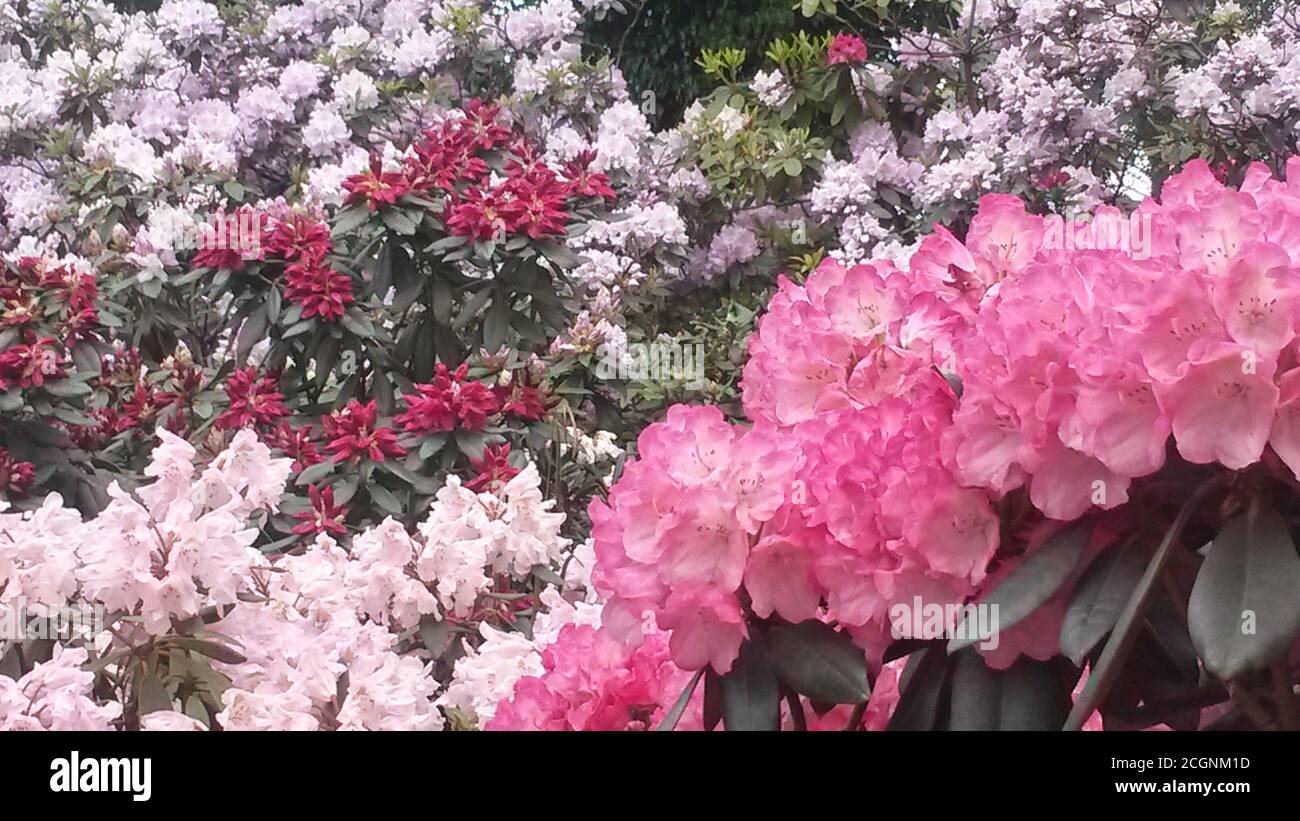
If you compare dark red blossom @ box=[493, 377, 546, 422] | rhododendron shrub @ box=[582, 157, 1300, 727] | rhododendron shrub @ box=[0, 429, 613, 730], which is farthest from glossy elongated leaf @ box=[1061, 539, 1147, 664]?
dark red blossom @ box=[493, 377, 546, 422]

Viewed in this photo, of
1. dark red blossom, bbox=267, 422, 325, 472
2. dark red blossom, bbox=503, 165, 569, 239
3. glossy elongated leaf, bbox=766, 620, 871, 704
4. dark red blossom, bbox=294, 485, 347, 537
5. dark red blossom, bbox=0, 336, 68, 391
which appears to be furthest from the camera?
dark red blossom, bbox=503, 165, 569, 239

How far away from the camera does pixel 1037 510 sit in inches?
26.8

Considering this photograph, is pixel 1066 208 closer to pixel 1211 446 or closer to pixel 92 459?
pixel 92 459

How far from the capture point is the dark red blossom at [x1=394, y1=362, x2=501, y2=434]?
2305 mm

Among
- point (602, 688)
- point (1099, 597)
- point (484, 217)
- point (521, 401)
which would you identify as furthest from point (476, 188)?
point (1099, 597)

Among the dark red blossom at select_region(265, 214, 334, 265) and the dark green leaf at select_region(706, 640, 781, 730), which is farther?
the dark red blossom at select_region(265, 214, 334, 265)

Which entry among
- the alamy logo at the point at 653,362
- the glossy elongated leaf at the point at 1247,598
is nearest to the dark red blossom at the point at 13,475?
the alamy logo at the point at 653,362

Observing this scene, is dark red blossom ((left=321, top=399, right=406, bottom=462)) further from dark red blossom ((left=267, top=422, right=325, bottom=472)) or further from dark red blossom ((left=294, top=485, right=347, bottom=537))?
dark red blossom ((left=294, top=485, right=347, bottom=537))

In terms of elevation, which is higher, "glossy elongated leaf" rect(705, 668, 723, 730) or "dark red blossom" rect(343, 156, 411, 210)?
"dark red blossom" rect(343, 156, 411, 210)

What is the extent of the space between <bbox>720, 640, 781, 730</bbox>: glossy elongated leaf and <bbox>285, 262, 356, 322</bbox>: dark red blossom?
6.52ft

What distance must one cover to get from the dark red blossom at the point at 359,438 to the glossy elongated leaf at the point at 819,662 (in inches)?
64.6
